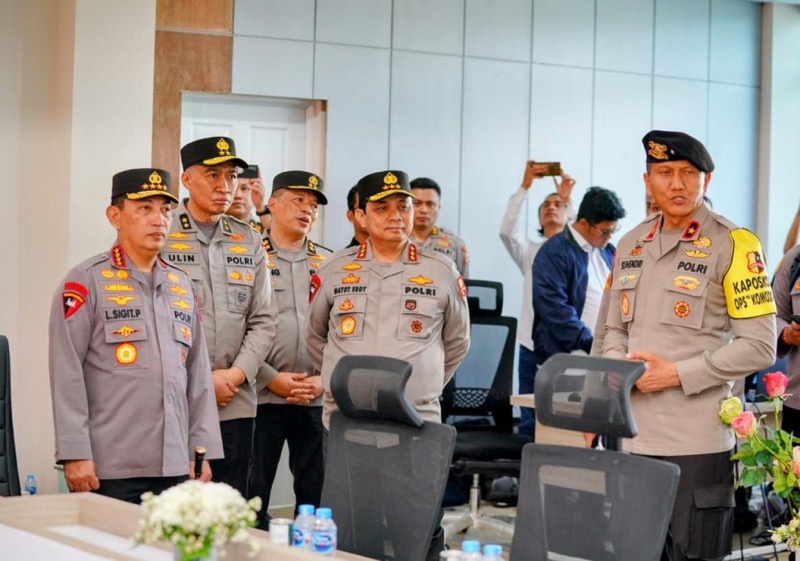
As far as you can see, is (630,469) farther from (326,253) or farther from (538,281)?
(538,281)

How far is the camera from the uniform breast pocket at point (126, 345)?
3816 mm

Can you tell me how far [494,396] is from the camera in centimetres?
609

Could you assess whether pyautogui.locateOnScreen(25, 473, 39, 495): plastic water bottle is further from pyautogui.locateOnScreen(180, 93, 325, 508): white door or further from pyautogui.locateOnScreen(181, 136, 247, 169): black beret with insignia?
pyautogui.locateOnScreen(180, 93, 325, 508): white door

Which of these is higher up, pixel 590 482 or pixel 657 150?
pixel 657 150

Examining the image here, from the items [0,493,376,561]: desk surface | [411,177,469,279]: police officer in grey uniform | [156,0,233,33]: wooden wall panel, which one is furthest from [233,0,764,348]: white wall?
[0,493,376,561]: desk surface

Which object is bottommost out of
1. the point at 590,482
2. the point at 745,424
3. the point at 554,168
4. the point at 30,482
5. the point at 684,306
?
the point at 30,482

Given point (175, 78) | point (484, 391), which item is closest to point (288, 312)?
point (484, 391)

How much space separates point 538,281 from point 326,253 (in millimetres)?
1487

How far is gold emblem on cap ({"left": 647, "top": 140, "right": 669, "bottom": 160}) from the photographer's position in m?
3.73

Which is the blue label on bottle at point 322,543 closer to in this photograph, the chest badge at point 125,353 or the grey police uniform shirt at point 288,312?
the chest badge at point 125,353

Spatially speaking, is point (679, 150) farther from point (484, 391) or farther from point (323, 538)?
point (484, 391)

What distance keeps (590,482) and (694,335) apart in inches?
37.3

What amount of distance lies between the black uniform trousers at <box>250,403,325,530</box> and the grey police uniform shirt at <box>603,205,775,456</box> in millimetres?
1599

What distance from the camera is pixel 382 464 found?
3314mm
